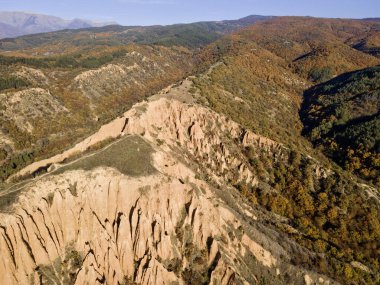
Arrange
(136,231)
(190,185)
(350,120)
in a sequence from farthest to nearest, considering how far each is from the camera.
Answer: (350,120) → (190,185) → (136,231)

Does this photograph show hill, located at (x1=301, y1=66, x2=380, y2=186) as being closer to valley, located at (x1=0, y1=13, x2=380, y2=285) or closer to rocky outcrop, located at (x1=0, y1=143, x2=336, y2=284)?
valley, located at (x1=0, y1=13, x2=380, y2=285)

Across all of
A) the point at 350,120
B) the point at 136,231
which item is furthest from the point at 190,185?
the point at 350,120

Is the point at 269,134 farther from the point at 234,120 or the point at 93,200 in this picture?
the point at 93,200

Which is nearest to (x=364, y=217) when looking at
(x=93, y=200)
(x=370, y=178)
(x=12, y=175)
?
(x=370, y=178)

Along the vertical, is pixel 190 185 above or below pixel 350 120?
below

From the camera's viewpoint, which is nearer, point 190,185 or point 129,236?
point 129,236

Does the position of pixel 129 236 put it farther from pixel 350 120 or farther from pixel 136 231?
pixel 350 120

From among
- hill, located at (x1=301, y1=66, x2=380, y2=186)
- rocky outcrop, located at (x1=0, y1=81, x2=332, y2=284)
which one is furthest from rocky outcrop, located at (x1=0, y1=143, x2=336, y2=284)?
hill, located at (x1=301, y1=66, x2=380, y2=186)

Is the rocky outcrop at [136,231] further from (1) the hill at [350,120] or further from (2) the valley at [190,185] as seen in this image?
(1) the hill at [350,120]

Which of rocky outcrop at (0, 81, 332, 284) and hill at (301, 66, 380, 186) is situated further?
hill at (301, 66, 380, 186)

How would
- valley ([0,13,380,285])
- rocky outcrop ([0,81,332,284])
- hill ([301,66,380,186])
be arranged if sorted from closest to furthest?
rocky outcrop ([0,81,332,284])
valley ([0,13,380,285])
hill ([301,66,380,186])

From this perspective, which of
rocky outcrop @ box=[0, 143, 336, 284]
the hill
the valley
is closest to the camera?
rocky outcrop @ box=[0, 143, 336, 284]

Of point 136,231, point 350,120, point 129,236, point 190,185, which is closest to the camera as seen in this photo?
point 129,236
